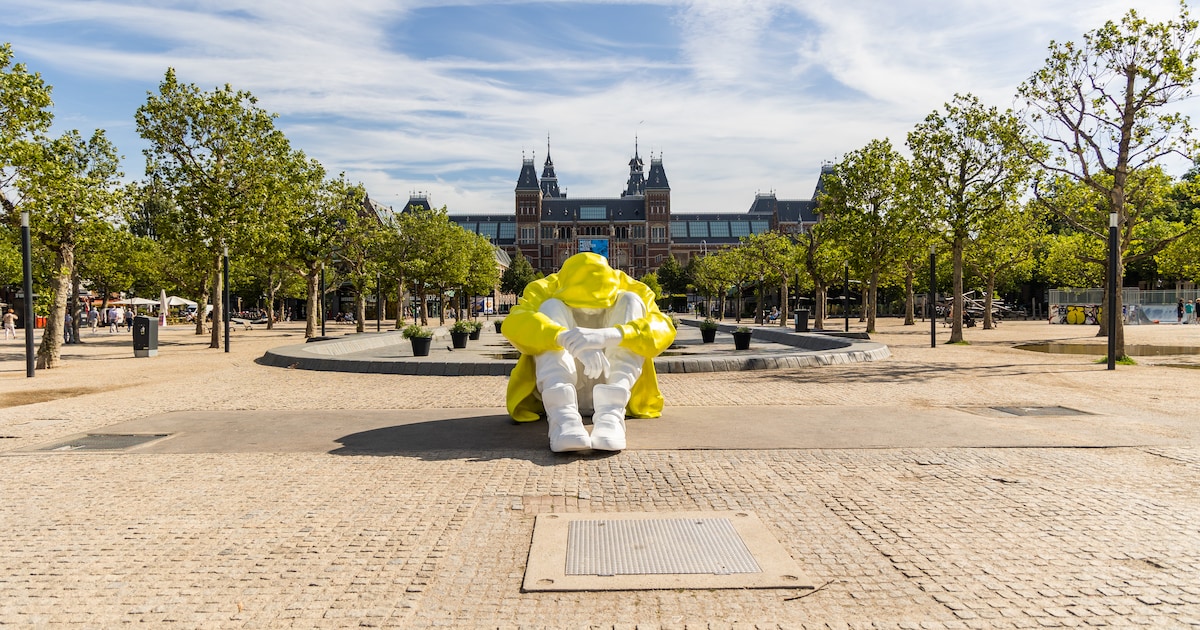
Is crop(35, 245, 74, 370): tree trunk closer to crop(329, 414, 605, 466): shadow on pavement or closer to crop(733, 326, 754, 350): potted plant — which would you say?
crop(329, 414, 605, 466): shadow on pavement

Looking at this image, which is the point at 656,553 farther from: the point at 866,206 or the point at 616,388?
the point at 866,206

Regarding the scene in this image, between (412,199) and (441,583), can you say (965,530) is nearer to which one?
(441,583)

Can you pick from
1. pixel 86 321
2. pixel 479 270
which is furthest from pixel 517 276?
pixel 86 321

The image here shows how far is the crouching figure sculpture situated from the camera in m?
7.58

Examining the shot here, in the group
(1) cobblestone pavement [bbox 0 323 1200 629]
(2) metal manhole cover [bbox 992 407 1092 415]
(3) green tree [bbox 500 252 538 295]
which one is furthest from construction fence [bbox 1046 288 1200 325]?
(3) green tree [bbox 500 252 538 295]

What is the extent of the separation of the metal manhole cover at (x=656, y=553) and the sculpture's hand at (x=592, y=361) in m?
2.77

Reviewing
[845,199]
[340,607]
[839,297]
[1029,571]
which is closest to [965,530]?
[1029,571]

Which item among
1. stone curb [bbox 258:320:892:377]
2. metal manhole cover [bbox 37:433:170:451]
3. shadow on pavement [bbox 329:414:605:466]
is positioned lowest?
Result: metal manhole cover [bbox 37:433:170:451]

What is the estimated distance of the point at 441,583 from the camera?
4.09 metres

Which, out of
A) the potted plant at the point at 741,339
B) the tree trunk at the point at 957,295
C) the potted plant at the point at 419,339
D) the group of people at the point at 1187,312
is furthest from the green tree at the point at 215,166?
the group of people at the point at 1187,312

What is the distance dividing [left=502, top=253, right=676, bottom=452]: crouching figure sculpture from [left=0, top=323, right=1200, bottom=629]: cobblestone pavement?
560mm

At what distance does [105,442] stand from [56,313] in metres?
12.7

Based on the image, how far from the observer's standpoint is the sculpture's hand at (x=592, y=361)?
26.1 feet

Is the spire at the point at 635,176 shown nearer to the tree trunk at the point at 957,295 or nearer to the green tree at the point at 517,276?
the green tree at the point at 517,276
